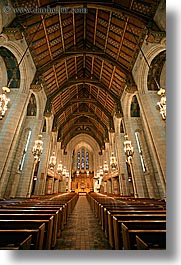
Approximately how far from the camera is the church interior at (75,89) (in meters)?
3.91

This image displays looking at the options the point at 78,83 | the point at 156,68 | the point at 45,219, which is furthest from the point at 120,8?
the point at 45,219

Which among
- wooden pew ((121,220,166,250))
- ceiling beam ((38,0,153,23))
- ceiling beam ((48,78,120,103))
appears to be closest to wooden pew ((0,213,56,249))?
wooden pew ((121,220,166,250))

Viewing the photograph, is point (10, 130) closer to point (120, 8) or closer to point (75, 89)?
point (120, 8)

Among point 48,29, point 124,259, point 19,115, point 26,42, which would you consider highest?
point 48,29

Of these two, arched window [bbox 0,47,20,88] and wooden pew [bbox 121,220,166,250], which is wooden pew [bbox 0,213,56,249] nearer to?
wooden pew [bbox 121,220,166,250]

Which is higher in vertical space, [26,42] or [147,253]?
[26,42]

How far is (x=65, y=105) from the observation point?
18156 millimetres

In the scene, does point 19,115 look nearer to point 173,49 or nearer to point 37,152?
point 37,152

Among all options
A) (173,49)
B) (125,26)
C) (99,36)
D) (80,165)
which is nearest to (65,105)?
(99,36)

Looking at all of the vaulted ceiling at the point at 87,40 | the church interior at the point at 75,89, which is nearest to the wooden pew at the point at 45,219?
the church interior at the point at 75,89

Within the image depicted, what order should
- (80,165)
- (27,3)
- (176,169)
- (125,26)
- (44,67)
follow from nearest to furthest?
(176,169) < (27,3) < (125,26) < (44,67) < (80,165)

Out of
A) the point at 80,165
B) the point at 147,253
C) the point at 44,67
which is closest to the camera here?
the point at 147,253

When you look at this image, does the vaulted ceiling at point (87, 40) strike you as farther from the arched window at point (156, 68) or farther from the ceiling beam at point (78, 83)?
the arched window at point (156, 68)

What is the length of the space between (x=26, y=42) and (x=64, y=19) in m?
2.52
